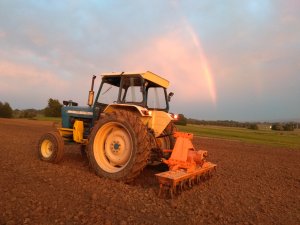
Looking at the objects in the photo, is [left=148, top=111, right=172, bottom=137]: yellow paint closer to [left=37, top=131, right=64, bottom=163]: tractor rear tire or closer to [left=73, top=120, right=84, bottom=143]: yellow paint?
[left=73, top=120, right=84, bottom=143]: yellow paint

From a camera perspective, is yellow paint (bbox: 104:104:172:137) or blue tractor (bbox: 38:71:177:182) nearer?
blue tractor (bbox: 38:71:177:182)

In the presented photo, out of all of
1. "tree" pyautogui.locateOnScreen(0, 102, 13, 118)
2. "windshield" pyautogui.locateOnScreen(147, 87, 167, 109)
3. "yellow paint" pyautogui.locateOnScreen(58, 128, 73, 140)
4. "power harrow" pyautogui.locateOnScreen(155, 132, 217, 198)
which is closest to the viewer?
"power harrow" pyautogui.locateOnScreen(155, 132, 217, 198)

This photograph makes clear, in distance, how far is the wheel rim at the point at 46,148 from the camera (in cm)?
841

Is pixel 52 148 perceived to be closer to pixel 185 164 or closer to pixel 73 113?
pixel 73 113

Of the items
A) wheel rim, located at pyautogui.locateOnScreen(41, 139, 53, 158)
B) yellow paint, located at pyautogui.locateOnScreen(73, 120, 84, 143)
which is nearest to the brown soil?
wheel rim, located at pyautogui.locateOnScreen(41, 139, 53, 158)

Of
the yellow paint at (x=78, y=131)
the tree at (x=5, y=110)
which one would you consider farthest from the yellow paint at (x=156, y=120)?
the tree at (x=5, y=110)

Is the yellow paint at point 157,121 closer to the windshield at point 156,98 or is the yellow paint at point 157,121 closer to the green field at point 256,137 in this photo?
the windshield at point 156,98

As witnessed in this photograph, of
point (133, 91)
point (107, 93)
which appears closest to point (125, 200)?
point (133, 91)

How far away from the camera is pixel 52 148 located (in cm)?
827

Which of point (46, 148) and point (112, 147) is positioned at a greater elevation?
point (112, 147)

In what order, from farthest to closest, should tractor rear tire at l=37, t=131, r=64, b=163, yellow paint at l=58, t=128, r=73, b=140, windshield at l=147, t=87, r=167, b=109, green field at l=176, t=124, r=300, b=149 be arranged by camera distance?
green field at l=176, t=124, r=300, b=149 → yellow paint at l=58, t=128, r=73, b=140 → tractor rear tire at l=37, t=131, r=64, b=163 → windshield at l=147, t=87, r=167, b=109

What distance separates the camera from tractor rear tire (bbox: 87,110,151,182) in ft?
20.4

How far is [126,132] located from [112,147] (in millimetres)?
531

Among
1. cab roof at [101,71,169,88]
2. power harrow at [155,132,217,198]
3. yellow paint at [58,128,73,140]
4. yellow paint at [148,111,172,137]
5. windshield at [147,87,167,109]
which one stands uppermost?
cab roof at [101,71,169,88]
